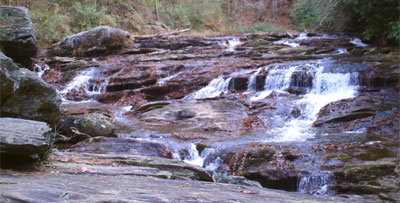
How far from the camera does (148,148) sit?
22.9 feet

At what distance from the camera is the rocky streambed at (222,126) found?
3457 millimetres

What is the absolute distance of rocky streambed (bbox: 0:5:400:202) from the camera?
346 cm

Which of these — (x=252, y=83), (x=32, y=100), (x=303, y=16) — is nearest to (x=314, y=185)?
(x=32, y=100)

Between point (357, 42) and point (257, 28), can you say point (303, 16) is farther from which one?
point (357, 42)

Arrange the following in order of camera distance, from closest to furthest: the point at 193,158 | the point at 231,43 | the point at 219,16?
the point at 193,158 < the point at 231,43 < the point at 219,16

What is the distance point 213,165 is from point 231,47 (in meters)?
14.2

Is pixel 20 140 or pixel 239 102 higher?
pixel 239 102

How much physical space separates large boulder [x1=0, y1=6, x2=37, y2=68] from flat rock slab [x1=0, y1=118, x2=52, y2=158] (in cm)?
1016

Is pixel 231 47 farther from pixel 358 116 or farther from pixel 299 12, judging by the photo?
pixel 299 12

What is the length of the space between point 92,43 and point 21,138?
1693 centimetres

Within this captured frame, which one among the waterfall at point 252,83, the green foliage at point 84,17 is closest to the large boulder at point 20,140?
the waterfall at point 252,83

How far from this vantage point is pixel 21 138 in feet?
9.96

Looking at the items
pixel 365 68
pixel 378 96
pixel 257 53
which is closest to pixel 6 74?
pixel 378 96

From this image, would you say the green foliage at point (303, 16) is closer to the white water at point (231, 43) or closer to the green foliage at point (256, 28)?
the green foliage at point (256, 28)
